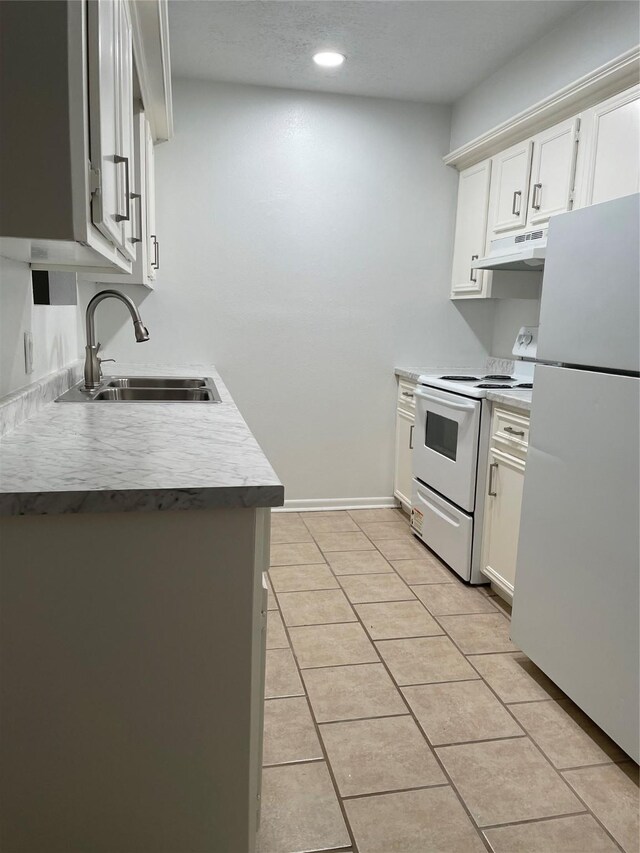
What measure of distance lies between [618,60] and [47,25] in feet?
7.32

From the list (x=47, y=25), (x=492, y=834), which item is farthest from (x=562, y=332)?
(x=47, y=25)

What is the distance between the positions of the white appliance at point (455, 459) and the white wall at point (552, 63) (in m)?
1.22

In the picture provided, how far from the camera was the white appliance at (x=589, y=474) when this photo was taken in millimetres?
→ 1707

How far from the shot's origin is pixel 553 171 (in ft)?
9.59

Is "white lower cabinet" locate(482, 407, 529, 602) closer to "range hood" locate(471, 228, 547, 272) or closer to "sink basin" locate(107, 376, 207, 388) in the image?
"range hood" locate(471, 228, 547, 272)

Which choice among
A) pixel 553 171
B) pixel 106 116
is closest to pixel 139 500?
pixel 106 116

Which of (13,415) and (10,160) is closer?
(10,160)

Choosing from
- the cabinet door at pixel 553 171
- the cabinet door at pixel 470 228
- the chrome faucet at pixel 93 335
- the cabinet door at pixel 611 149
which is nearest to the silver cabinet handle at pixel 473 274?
the cabinet door at pixel 470 228

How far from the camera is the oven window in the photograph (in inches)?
125

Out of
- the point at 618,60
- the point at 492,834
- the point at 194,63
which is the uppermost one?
the point at 194,63

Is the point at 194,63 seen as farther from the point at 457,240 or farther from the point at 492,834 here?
the point at 492,834

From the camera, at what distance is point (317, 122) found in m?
3.81

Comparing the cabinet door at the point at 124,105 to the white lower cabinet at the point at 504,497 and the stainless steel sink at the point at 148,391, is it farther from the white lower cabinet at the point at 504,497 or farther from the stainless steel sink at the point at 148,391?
the white lower cabinet at the point at 504,497

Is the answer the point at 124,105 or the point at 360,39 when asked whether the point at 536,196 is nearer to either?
the point at 360,39
